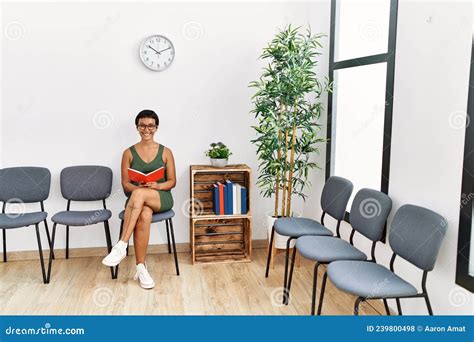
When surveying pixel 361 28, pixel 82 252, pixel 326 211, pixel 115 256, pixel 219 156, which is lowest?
pixel 82 252

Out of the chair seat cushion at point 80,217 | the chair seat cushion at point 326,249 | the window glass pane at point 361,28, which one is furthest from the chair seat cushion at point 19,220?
the window glass pane at point 361,28

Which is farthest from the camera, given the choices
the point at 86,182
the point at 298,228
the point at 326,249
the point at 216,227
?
the point at 216,227

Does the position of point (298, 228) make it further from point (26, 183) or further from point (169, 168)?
point (26, 183)

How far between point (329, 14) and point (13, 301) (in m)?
3.41

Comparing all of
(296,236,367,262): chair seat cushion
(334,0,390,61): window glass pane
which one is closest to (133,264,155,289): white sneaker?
(296,236,367,262): chair seat cushion

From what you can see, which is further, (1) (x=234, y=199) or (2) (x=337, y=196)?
(1) (x=234, y=199)

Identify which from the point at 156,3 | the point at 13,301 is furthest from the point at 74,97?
the point at 13,301

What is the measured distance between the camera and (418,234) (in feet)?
8.23

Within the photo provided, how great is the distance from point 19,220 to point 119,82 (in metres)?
1.42

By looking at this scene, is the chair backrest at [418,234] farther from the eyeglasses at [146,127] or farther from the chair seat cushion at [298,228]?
the eyeglasses at [146,127]

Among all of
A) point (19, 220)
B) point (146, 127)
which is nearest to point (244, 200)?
point (146, 127)

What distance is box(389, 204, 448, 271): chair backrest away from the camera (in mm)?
2379

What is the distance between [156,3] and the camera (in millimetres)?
4055
